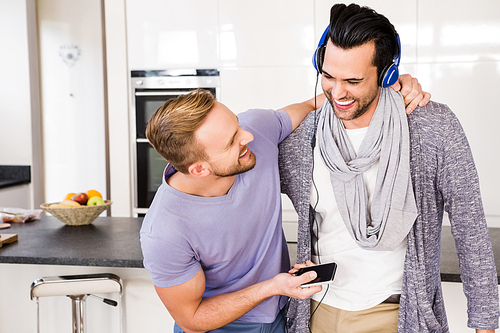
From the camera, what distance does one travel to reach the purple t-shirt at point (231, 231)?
1.31 meters

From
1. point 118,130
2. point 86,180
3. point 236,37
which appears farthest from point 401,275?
point 86,180

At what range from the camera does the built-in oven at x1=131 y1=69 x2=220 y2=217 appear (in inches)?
130

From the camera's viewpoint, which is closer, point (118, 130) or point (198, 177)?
point (198, 177)

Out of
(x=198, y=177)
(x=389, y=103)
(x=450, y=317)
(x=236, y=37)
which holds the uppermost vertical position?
(x=236, y=37)

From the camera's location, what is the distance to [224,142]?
1283mm

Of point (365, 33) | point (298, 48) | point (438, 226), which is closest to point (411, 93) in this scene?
point (365, 33)

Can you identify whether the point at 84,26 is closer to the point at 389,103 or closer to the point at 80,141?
the point at 80,141

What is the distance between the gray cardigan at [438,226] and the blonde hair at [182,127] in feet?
1.80

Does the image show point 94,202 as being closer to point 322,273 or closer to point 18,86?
point 322,273

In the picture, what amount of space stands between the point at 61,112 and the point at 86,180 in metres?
0.61

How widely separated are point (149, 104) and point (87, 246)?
1.55m

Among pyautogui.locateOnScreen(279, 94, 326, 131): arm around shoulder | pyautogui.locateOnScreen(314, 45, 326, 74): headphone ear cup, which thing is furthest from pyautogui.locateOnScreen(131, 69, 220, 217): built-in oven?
pyautogui.locateOnScreen(314, 45, 326, 74): headphone ear cup

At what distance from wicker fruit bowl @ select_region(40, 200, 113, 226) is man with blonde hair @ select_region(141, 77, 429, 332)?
100 centimetres

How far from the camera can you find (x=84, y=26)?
4.25 meters
